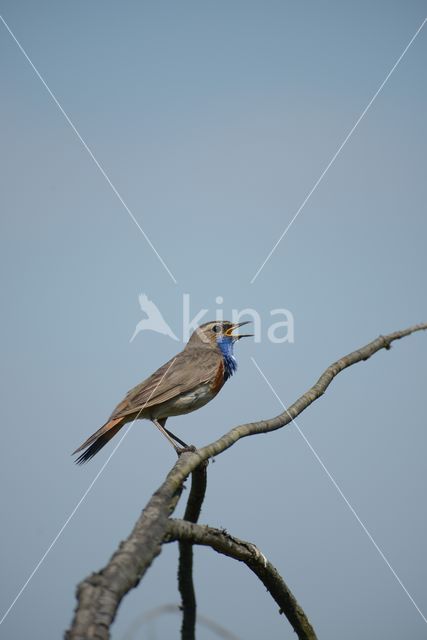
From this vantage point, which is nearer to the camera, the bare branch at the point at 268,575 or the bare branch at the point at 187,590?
the bare branch at the point at 187,590

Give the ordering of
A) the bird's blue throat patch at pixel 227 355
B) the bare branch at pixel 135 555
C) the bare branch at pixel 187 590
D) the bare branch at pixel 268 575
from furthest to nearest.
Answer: the bird's blue throat patch at pixel 227 355
the bare branch at pixel 268 575
the bare branch at pixel 187 590
the bare branch at pixel 135 555

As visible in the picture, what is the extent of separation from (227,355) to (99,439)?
2.16 metres

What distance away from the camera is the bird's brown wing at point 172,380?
295 inches

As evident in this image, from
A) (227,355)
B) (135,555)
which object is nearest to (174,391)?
(227,355)

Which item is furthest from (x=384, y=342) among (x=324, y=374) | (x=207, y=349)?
(x=207, y=349)

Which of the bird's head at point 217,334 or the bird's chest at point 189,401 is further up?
the bird's head at point 217,334

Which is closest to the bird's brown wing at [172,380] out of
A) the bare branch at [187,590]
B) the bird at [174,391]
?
the bird at [174,391]

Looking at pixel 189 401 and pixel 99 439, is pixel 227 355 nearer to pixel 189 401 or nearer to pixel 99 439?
pixel 189 401

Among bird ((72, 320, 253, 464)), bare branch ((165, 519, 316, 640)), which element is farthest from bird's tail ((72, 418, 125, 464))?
bare branch ((165, 519, 316, 640))

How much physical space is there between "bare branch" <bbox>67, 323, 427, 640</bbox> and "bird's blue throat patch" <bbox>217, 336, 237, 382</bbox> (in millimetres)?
4908

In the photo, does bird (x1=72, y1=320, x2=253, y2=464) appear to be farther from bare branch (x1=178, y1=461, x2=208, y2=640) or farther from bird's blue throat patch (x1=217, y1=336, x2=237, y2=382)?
bare branch (x1=178, y1=461, x2=208, y2=640)

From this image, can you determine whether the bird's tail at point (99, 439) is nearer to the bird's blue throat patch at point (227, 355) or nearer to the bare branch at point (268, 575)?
the bird's blue throat patch at point (227, 355)

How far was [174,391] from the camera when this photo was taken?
7.70 meters

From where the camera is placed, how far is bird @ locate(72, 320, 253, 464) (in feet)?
23.8
